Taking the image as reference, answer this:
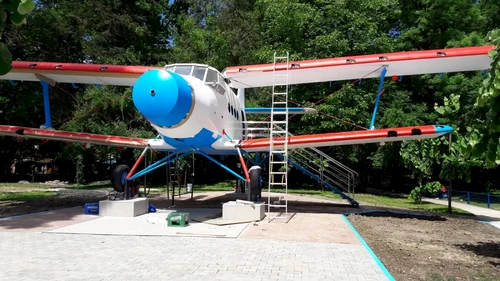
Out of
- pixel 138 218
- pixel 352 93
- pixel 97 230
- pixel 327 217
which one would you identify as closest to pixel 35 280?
pixel 97 230

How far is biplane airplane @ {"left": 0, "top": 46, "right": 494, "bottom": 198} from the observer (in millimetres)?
9797

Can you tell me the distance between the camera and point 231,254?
24.7ft

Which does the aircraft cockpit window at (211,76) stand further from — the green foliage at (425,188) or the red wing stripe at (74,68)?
the green foliage at (425,188)

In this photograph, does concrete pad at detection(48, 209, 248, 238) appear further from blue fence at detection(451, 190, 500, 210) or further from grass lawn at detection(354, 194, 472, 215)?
blue fence at detection(451, 190, 500, 210)

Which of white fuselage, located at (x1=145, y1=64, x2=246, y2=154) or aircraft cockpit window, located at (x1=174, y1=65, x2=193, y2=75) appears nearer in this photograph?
white fuselage, located at (x1=145, y1=64, x2=246, y2=154)

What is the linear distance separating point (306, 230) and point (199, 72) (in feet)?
18.3

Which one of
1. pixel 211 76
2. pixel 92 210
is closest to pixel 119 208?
pixel 92 210

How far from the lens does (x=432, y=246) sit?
355 inches

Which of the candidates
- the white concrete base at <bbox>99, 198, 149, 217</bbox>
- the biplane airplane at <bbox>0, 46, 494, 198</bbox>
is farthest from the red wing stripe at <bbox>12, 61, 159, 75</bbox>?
the white concrete base at <bbox>99, 198, 149, 217</bbox>

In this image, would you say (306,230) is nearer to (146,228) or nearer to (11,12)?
(146,228)

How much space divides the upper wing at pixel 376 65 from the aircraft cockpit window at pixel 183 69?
90.2 inches

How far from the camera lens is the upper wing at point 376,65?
1204 centimetres

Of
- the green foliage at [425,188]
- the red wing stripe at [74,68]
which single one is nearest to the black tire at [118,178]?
the red wing stripe at [74,68]

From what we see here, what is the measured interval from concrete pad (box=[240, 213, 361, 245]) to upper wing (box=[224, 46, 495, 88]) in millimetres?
4954
